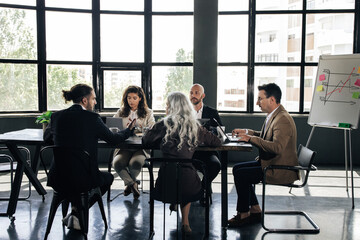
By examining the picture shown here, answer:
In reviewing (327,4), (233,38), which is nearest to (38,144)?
(233,38)

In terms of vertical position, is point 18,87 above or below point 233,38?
below

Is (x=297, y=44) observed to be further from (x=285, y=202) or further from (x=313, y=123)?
Result: (x=285, y=202)

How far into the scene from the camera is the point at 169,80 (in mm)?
6250

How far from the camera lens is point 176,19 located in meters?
6.24

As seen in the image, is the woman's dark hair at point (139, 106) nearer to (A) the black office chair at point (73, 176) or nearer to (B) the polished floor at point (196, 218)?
(B) the polished floor at point (196, 218)

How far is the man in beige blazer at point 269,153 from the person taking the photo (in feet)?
9.95

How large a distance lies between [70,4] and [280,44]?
3.65 m

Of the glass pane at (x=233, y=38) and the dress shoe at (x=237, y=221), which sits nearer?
the dress shoe at (x=237, y=221)

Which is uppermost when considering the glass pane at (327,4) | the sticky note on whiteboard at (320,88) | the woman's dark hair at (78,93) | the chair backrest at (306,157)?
the glass pane at (327,4)

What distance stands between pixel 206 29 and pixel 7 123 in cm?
355

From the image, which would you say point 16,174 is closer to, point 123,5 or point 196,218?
point 196,218

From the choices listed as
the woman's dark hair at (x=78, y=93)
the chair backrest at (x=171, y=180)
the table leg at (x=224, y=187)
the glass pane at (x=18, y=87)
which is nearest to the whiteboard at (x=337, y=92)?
the table leg at (x=224, y=187)

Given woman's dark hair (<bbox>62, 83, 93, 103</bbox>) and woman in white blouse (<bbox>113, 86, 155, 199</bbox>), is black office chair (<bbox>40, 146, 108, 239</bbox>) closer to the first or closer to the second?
woman's dark hair (<bbox>62, 83, 93, 103</bbox>)

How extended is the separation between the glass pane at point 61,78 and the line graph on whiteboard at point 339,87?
12.1ft
